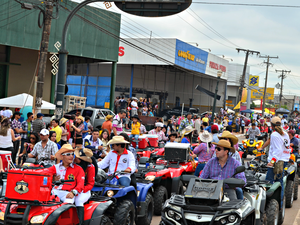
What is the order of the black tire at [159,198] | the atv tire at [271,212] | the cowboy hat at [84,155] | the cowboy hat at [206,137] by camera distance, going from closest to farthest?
the cowboy hat at [84,155], the atv tire at [271,212], the black tire at [159,198], the cowboy hat at [206,137]

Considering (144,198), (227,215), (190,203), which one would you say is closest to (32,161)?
(144,198)

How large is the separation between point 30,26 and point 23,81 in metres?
4.37

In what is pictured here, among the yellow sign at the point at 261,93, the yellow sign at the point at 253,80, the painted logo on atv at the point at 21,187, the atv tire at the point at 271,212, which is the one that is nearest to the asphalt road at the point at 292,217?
the atv tire at the point at 271,212

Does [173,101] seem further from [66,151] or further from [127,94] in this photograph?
[66,151]

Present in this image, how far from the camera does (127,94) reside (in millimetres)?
41812

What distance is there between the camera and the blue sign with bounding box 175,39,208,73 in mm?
38938

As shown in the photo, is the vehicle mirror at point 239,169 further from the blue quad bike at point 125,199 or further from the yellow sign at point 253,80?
the yellow sign at point 253,80

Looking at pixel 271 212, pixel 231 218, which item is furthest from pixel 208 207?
pixel 271 212

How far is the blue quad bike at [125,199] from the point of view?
626 centimetres

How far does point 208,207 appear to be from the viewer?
5059 mm

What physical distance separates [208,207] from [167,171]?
4.22 m

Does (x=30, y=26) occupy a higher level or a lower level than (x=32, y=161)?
higher

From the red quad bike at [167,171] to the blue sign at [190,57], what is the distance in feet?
93.9

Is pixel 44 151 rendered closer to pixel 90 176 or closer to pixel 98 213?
pixel 90 176
